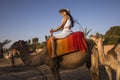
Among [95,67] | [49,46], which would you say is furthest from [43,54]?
[95,67]

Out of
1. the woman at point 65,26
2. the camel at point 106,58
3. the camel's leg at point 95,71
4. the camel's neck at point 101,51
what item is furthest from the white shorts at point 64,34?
the camel's neck at point 101,51

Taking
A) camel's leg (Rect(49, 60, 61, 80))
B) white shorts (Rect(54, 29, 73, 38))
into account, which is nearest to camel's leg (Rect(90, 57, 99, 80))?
camel's leg (Rect(49, 60, 61, 80))

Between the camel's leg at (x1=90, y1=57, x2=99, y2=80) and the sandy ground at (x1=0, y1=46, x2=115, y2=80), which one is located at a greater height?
the camel's leg at (x1=90, y1=57, x2=99, y2=80)

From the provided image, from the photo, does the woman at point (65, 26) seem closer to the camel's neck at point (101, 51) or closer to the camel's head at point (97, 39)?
the camel's head at point (97, 39)

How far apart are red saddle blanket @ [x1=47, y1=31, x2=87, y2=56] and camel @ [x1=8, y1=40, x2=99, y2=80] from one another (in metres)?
0.15

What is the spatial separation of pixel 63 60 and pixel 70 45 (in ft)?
1.63

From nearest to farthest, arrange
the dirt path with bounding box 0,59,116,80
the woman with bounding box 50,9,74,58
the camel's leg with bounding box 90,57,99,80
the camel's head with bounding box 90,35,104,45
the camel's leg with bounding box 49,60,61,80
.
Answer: the camel's leg with bounding box 49,60,61,80 → the woman with bounding box 50,9,74,58 → the camel's leg with bounding box 90,57,99,80 → the camel's head with bounding box 90,35,104,45 → the dirt path with bounding box 0,59,116,80

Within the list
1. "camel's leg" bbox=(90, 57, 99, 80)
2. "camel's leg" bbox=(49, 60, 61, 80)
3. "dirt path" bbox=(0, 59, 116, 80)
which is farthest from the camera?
"dirt path" bbox=(0, 59, 116, 80)

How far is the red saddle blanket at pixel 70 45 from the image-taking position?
7117 millimetres

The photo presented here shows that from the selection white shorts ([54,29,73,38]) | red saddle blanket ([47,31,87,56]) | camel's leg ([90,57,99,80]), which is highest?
white shorts ([54,29,73,38])

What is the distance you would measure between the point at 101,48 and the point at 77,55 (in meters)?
1.72

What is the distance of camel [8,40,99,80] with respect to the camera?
7152mm

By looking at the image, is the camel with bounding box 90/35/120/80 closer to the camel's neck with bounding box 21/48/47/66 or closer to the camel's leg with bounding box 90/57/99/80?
the camel's leg with bounding box 90/57/99/80

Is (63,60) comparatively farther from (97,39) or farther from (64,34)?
(97,39)
